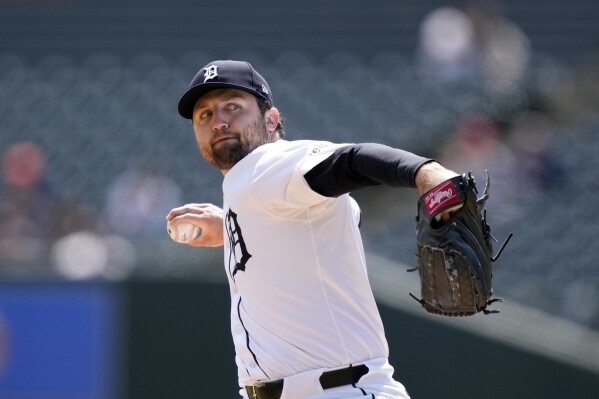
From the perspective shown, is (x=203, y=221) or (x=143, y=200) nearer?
(x=203, y=221)

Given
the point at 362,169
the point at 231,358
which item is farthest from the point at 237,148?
the point at 231,358

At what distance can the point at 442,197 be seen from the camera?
7.73 feet

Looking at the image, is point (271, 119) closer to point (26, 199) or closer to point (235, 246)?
point (235, 246)

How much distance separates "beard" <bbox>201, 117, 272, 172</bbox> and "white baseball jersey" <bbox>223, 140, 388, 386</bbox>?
0.18 meters

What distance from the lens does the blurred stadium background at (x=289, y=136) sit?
6402mm

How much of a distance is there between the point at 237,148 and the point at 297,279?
51 cm

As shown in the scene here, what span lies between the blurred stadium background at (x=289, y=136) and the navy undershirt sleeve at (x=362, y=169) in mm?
3778

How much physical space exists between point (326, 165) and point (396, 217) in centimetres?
554

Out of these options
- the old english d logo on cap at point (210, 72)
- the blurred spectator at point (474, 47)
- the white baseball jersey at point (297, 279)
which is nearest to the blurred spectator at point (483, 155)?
the blurred spectator at point (474, 47)

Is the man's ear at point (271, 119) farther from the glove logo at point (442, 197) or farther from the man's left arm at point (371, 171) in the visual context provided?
the glove logo at point (442, 197)

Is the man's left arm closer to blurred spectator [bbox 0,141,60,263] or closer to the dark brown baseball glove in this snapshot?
the dark brown baseball glove

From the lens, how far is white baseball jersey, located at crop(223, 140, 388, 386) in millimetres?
2920

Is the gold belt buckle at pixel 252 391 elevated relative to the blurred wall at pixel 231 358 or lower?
lower

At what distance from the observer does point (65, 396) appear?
6363 millimetres
